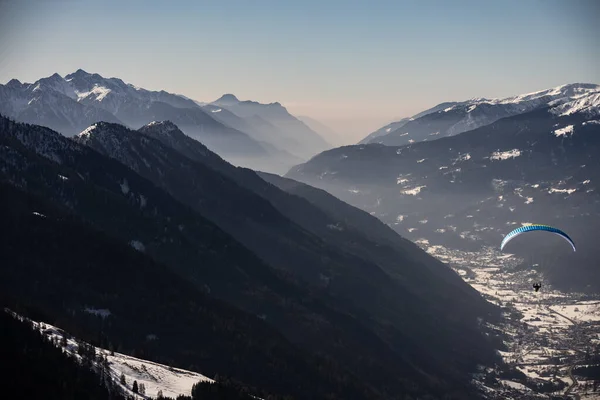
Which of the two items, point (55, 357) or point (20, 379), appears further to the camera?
point (55, 357)

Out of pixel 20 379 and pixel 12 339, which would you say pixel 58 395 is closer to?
pixel 20 379

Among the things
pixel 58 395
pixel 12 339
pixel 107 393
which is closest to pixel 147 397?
pixel 107 393

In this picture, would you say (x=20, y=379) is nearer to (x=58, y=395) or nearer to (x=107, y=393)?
(x=58, y=395)

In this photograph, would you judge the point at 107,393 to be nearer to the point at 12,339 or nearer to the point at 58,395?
the point at 58,395

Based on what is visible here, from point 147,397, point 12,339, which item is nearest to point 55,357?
point 12,339

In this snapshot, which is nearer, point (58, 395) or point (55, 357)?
point (58, 395)

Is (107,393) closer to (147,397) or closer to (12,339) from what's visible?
(147,397)
